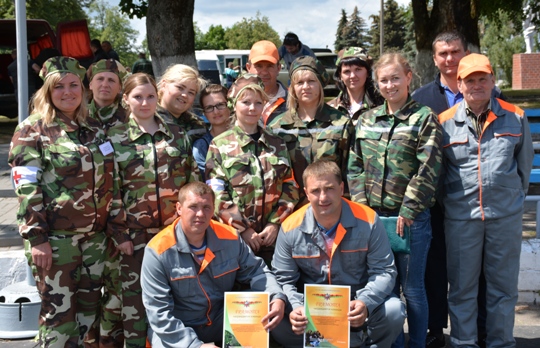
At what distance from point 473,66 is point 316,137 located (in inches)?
44.5

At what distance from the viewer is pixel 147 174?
14.4ft

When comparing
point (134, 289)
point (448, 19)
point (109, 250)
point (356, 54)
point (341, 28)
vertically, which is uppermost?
point (341, 28)

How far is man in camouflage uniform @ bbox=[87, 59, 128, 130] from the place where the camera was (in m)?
4.64

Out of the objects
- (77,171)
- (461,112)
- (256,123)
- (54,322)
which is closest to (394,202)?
(461,112)

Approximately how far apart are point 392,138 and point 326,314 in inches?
47.4

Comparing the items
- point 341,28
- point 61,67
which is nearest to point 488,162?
point 61,67

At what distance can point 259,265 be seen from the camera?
172 inches

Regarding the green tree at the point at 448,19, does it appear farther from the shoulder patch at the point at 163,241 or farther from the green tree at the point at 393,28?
the green tree at the point at 393,28

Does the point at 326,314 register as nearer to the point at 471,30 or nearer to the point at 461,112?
the point at 461,112

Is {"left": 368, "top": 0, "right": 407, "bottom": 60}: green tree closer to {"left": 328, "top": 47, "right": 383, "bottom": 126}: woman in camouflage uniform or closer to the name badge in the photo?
{"left": 328, "top": 47, "right": 383, "bottom": 126}: woman in camouflage uniform

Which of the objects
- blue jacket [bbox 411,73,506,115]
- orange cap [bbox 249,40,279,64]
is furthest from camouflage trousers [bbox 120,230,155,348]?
blue jacket [bbox 411,73,506,115]

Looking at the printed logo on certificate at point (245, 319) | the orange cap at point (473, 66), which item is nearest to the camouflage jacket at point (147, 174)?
the printed logo on certificate at point (245, 319)

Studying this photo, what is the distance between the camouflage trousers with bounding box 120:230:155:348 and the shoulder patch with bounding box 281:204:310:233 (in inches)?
34.6

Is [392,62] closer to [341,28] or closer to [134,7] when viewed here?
[134,7]
